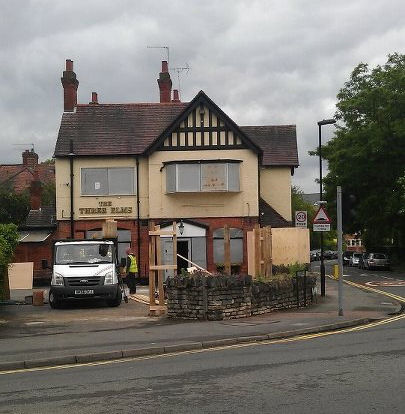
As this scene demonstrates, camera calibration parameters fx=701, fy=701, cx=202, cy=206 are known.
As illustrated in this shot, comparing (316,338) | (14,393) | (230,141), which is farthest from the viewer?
(230,141)

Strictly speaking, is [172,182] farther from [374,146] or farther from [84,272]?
[374,146]

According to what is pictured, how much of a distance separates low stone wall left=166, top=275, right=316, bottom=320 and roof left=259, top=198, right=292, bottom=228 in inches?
742

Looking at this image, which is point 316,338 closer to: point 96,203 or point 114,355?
point 114,355

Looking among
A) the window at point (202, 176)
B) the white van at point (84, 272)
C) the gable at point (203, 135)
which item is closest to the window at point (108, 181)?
the gable at point (203, 135)

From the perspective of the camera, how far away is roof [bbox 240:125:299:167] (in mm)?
40000

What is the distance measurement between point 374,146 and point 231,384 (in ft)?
136

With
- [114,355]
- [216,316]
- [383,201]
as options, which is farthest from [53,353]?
[383,201]

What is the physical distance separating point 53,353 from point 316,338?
536 centimetres

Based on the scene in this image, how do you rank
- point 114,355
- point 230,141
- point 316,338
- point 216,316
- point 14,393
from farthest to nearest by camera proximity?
point 230,141 < point 216,316 < point 316,338 < point 114,355 < point 14,393

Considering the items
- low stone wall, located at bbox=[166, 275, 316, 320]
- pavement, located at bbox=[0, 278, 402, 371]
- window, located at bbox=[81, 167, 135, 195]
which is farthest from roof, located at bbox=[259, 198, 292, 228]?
low stone wall, located at bbox=[166, 275, 316, 320]

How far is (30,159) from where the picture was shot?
7462cm

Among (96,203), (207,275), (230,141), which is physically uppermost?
(230,141)

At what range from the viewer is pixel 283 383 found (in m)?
9.22

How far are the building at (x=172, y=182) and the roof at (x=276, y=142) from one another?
3847 millimetres
